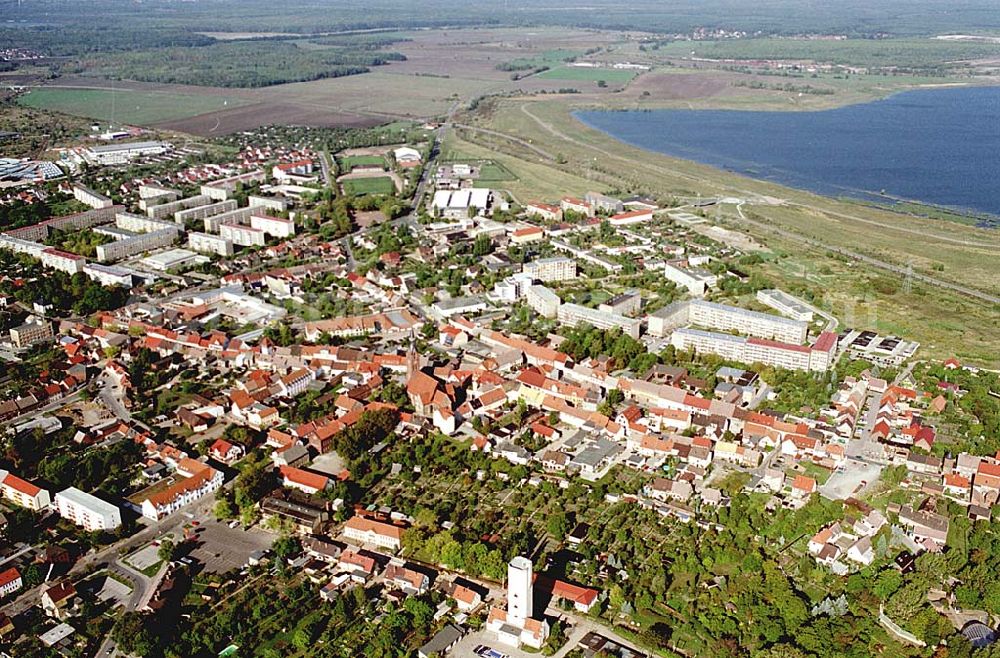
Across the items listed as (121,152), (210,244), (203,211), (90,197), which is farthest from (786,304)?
(121,152)

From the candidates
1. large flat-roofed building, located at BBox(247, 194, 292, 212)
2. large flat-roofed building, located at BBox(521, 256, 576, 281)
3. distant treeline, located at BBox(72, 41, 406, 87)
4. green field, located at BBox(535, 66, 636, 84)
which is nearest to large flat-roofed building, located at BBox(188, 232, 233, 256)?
large flat-roofed building, located at BBox(247, 194, 292, 212)

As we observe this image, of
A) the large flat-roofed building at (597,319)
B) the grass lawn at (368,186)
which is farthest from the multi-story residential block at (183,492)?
the grass lawn at (368,186)

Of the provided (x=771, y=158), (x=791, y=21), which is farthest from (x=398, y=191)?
(x=791, y=21)

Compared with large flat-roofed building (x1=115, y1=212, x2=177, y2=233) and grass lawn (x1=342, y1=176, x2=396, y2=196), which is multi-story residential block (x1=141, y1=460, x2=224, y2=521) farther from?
grass lawn (x1=342, y1=176, x2=396, y2=196)

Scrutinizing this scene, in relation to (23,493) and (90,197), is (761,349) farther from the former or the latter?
(90,197)

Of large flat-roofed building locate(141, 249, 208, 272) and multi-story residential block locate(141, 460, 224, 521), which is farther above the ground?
large flat-roofed building locate(141, 249, 208, 272)

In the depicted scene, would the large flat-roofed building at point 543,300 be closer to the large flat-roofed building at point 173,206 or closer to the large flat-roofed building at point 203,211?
the large flat-roofed building at point 203,211

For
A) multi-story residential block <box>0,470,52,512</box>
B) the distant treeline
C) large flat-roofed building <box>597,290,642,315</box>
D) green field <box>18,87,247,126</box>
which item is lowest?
multi-story residential block <box>0,470,52,512</box>
